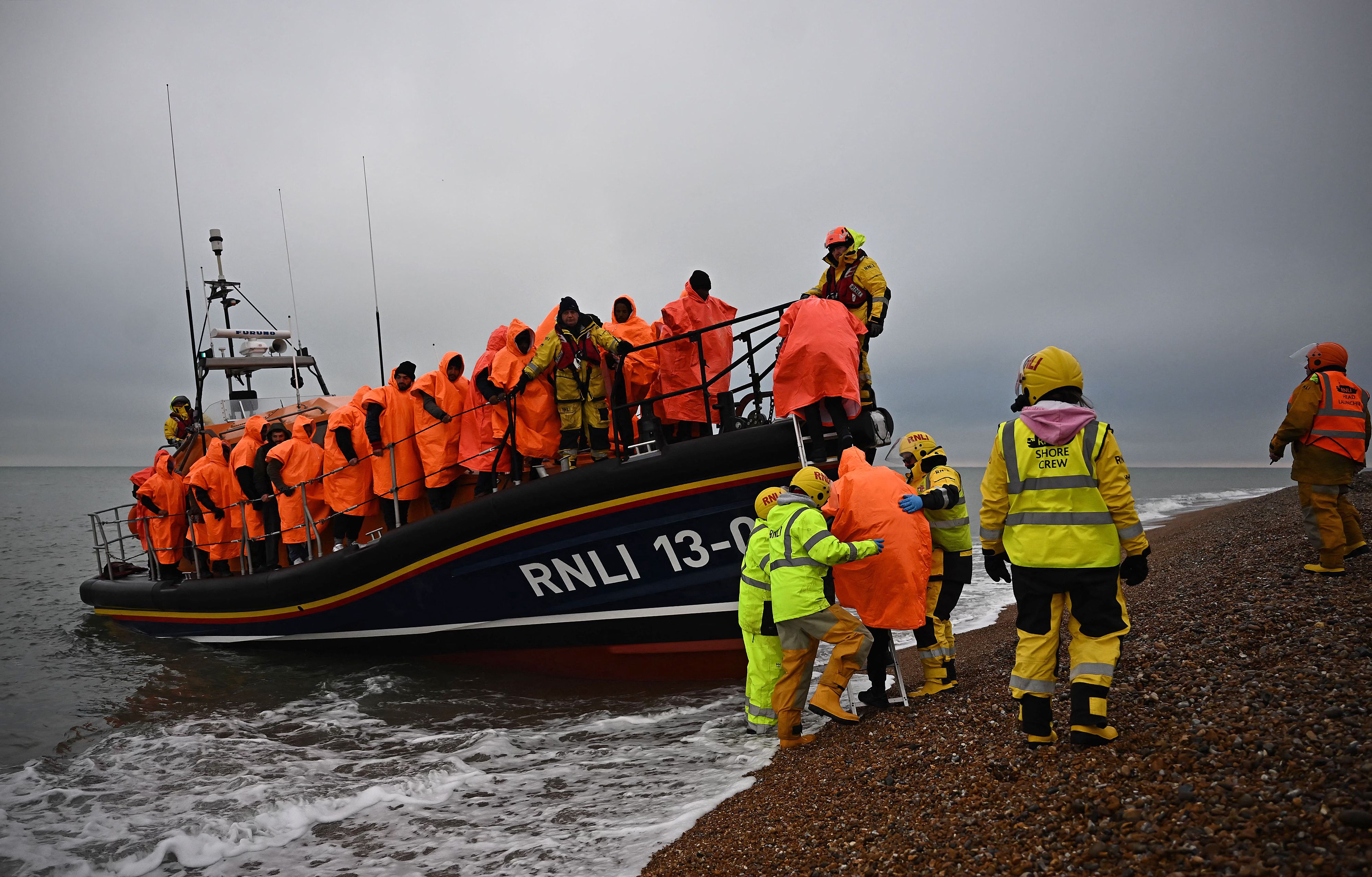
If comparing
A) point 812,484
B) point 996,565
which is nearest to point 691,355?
point 812,484

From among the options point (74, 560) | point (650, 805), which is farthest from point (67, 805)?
point (74, 560)

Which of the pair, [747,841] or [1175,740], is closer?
[1175,740]

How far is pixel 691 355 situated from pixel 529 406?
1.35 meters

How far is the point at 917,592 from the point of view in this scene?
4219mm

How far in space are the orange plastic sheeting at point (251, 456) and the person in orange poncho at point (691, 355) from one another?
4677 millimetres

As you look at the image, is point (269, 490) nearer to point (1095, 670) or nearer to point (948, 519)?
point (948, 519)

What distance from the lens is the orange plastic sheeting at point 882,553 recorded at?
13.8 feet

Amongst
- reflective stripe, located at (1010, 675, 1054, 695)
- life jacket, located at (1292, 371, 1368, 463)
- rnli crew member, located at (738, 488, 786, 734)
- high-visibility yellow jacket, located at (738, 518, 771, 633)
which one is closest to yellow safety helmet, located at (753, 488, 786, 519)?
rnli crew member, located at (738, 488, 786, 734)

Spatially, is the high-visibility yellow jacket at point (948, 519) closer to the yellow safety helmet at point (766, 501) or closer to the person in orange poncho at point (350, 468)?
the yellow safety helmet at point (766, 501)

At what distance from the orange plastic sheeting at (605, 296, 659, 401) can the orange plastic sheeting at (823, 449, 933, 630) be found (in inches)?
86.2

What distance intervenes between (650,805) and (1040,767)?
7.21 ft

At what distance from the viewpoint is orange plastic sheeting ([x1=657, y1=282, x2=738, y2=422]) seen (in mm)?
6020

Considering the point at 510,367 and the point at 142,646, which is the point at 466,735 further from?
the point at 142,646

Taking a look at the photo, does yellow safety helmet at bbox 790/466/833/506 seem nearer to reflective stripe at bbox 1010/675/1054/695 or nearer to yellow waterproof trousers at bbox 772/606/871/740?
yellow waterproof trousers at bbox 772/606/871/740
